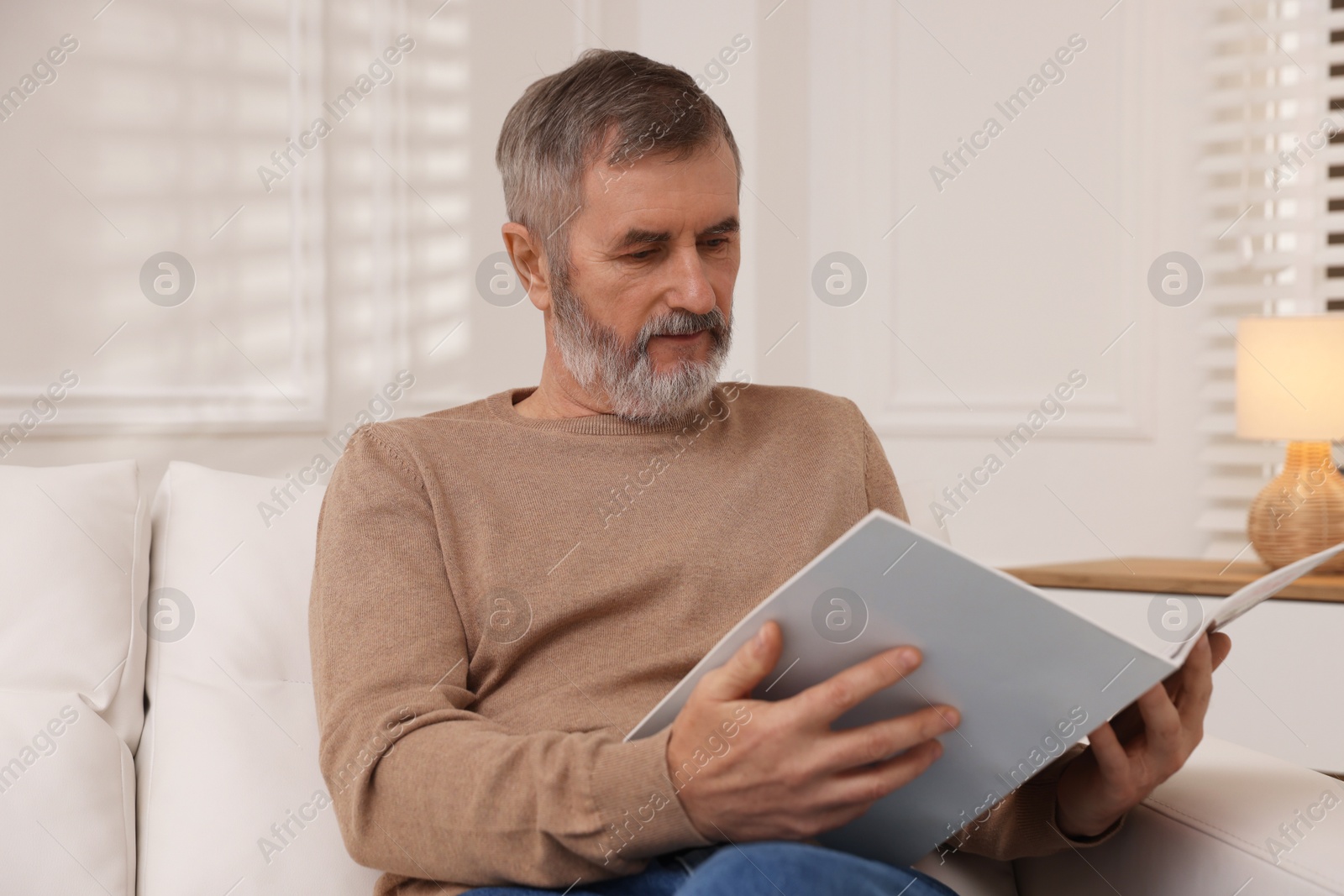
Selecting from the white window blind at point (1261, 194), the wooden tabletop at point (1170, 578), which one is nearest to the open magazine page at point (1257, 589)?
the wooden tabletop at point (1170, 578)

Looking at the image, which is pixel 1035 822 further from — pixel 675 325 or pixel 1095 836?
pixel 675 325

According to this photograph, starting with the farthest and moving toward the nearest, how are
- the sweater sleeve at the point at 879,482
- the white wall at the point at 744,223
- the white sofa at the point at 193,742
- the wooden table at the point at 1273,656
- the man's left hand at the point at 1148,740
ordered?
the wooden table at the point at 1273,656 → the white wall at the point at 744,223 → the sweater sleeve at the point at 879,482 → the white sofa at the point at 193,742 → the man's left hand at the point at 1148,740

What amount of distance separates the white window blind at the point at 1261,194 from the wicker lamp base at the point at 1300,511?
251mm

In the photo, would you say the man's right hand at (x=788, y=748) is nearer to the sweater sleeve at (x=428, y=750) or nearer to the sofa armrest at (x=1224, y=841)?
the sweater sleeve at (x=428, y=750)

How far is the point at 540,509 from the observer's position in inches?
45.2

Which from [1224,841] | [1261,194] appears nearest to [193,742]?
[1224,841]

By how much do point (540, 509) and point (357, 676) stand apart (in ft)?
0.86

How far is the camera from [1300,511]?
203 centimetres

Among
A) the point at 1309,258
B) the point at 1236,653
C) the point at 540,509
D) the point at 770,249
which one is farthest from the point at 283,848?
the point at 1309,258

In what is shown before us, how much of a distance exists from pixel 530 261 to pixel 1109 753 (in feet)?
2.73

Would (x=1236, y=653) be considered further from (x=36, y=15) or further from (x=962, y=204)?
(x=36, y=15)

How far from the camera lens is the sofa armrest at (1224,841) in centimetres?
89

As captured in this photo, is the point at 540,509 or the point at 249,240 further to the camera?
the point at 249,240

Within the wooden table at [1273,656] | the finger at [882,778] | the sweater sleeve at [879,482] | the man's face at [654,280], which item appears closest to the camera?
the finger at [882,778]
